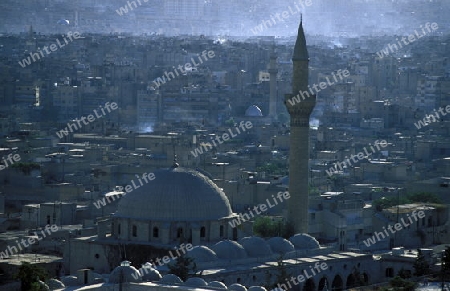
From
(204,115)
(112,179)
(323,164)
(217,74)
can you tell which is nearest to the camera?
(112,179)

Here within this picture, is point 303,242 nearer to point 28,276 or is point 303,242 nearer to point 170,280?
point 170,280

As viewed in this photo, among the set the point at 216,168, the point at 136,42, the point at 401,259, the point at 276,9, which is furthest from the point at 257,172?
the point at 276,9

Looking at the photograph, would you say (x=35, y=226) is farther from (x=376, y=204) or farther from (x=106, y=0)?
(x=106, y=0)

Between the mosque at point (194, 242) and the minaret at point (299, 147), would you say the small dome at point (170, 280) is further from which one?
the minaret at point (299, 147)

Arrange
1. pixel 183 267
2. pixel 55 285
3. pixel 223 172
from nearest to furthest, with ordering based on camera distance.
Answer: pixel 55 285 → pixel 183 267 → pixel 223 172

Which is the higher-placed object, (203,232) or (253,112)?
(253,112)

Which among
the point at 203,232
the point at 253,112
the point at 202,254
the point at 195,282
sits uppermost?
the point at 253,112

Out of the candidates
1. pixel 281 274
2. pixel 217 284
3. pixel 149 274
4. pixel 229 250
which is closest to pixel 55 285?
pixel 149 274
